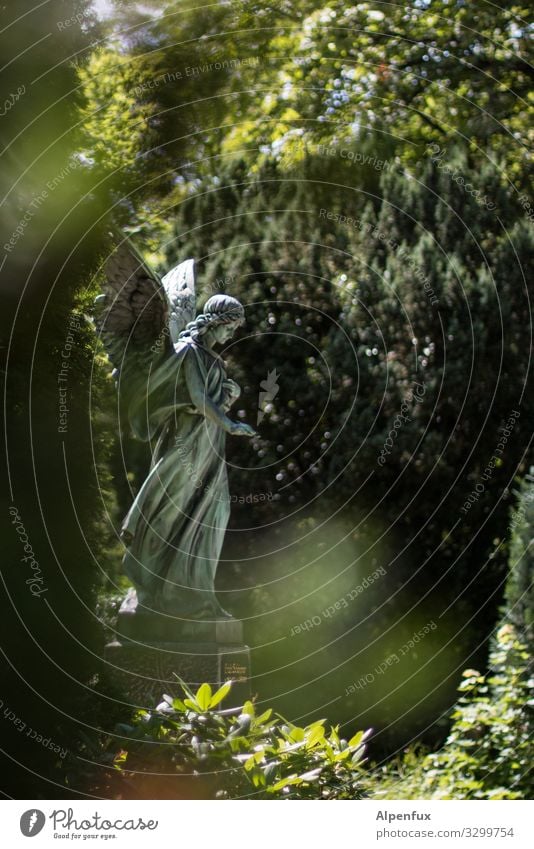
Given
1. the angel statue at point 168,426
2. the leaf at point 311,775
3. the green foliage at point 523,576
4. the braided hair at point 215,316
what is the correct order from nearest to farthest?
the leaf at point 311,775, the angel statue at point 168,426, the braided hair at point 215,316, the green foliage at point 523,576

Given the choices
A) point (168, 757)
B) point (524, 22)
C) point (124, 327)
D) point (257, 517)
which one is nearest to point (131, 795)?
point (168, 757)

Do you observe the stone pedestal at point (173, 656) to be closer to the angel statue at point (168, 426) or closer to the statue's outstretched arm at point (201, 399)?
the angel statue at point (168, 426)

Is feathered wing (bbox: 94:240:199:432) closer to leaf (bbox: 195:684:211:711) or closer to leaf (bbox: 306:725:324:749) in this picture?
leaf (bbox: 195:684:211:711)

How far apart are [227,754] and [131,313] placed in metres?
2.79

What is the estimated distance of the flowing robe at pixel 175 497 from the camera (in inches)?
270

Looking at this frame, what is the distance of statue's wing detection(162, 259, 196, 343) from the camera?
7164 millimetres

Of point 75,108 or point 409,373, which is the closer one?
point 75,108

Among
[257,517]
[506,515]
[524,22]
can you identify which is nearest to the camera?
[506,515]

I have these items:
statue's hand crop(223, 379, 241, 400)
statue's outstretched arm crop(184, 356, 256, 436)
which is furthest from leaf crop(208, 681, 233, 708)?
statue's hand crop(223, 379, 241, 400)

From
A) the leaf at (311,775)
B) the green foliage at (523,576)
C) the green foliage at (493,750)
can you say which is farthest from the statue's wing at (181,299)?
the green foliage at (493,750)

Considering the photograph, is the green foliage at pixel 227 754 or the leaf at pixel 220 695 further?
the leaf at pixel 220 695

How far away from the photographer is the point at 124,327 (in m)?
6.87

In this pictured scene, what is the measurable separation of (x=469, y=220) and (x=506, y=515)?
10.0 ft
